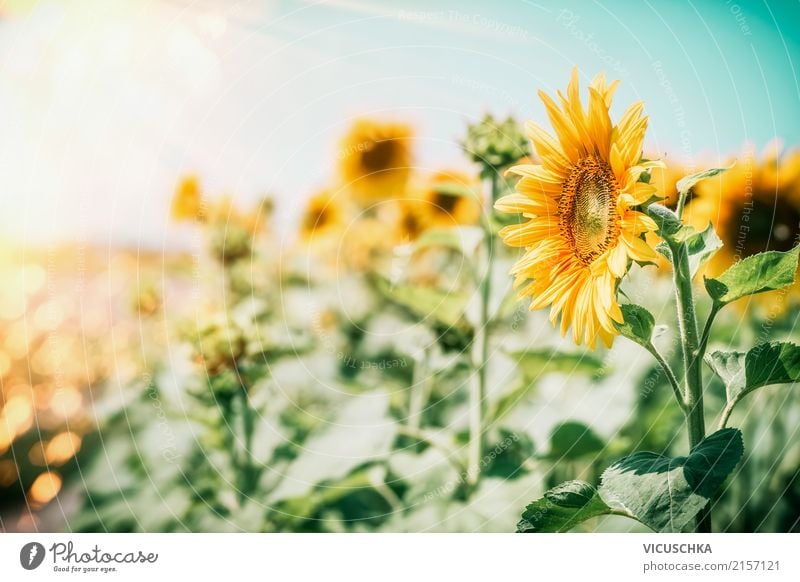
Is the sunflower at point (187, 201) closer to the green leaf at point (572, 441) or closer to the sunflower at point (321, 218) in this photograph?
the sunflower at point (321, 218)

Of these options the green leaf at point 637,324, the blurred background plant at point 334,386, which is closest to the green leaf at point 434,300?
the blurred background plant at point 334,386

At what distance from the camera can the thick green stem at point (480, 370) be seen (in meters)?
0.66

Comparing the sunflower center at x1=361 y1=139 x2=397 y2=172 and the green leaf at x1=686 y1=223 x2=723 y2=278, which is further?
the sunflower center at x1=361 y1=139 x2=397 y2=172

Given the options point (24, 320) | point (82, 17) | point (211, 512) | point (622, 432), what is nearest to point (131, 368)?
point (24, 320)

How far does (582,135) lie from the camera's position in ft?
1.62

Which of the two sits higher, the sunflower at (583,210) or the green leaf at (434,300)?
the sunflower at (583,210)

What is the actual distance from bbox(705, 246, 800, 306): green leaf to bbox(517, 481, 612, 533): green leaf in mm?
157

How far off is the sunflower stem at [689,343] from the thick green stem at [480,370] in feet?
0.76

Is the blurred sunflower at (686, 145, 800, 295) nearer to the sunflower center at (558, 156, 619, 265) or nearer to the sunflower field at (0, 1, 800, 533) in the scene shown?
the sunflower field at (0, 1, 800, 533)

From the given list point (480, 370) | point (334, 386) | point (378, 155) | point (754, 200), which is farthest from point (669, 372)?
point (378, 155)

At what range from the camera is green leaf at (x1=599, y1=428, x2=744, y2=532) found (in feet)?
1.29

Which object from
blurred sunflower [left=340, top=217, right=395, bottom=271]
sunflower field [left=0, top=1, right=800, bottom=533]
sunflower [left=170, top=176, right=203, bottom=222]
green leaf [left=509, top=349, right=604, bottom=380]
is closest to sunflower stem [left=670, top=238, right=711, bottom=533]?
sunflower field [left=0, top=1, right=800, bottom=533]

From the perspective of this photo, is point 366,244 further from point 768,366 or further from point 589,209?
point 768,366

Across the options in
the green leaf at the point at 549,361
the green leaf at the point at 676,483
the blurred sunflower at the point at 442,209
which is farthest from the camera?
the blurred sunflower at the point at 442,209
